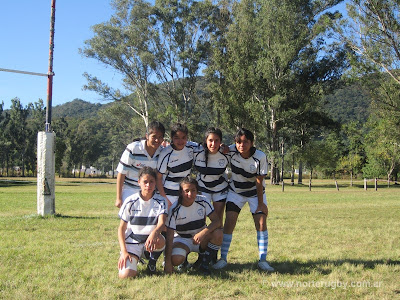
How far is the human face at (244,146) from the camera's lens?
504 cm

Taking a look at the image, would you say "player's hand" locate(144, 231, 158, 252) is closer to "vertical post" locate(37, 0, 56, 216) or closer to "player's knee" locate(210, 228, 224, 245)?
"player's knee" locate(210, 228, 224, 245)

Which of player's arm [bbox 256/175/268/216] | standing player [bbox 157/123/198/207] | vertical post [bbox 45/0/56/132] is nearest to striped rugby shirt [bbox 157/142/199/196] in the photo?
standing player [bbox 157/123/198/207]

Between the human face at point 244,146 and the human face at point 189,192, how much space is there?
83 centimetres

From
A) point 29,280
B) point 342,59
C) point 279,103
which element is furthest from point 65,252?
point 342,59

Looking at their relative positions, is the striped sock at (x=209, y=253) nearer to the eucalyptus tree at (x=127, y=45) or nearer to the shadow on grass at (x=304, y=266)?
the shadow on grass at (x=304, y=266)

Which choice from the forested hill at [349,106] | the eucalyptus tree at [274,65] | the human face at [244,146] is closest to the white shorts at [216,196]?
the human face at [244,146]

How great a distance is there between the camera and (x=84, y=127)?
8319 cm

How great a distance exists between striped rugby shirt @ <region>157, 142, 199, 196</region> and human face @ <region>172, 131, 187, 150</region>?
9 cm

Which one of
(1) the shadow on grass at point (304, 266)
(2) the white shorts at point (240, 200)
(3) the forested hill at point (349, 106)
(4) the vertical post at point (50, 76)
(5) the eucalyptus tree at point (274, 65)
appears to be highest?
(3) the forested hill at point (349, 106)

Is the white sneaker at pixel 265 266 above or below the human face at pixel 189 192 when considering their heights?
below

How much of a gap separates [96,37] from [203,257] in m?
35.6

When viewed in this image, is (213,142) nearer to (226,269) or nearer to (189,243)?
(189,243)

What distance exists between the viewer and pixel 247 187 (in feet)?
17.4

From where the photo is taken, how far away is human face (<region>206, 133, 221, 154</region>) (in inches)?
197
